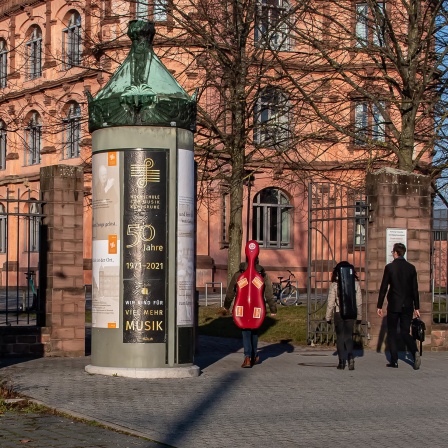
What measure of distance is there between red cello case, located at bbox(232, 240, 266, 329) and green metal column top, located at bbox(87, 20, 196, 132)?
248cm

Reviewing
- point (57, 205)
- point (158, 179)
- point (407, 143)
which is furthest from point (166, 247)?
point (407, 143)

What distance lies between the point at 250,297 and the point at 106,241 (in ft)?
8.42

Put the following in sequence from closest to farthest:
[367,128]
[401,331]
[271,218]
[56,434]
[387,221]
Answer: [56,434], [401,331], [387,221], [367,128], [271,218]

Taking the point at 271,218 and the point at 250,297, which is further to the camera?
the point at 271,218

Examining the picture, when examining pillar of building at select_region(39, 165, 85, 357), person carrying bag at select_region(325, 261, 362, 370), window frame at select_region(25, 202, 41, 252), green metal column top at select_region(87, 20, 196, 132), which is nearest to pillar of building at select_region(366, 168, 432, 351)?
person carrying bag at select_region(325, 261, 362, 370)

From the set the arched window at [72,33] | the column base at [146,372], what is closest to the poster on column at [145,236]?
the column base at [146,372]

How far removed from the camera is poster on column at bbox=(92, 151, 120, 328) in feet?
49.9

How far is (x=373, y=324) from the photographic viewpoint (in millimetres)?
20359

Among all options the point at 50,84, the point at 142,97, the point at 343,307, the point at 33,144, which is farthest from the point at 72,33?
the point at 142,97

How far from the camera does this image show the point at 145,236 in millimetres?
15148

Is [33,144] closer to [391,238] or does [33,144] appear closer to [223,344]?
[223,344]

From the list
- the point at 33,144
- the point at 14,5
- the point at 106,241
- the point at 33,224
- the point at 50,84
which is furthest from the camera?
the point at 33,144

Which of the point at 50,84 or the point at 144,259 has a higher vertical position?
the point at 50,84

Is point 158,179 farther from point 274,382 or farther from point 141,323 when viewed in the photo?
point 274,382
